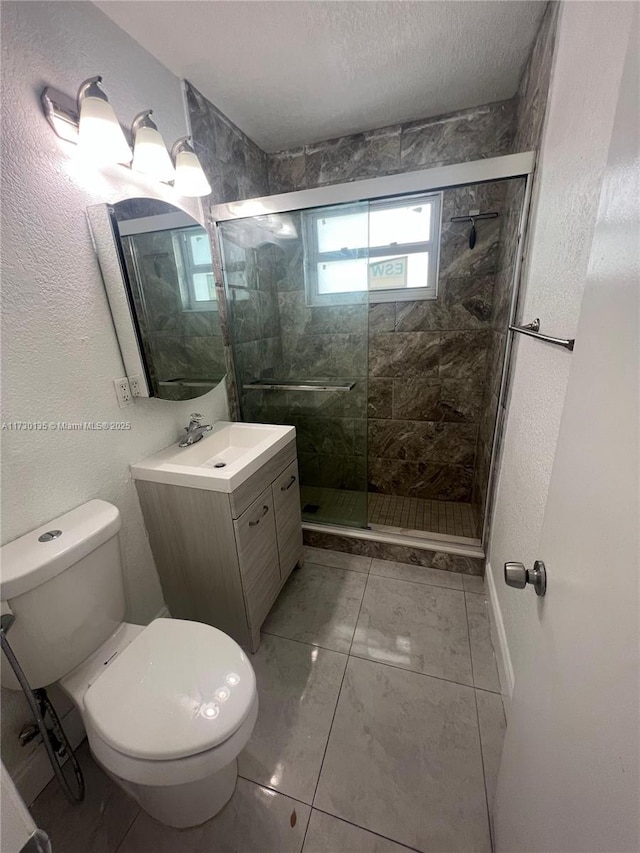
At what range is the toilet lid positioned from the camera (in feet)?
2.68

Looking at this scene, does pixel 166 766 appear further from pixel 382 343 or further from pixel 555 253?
pixel 382 343

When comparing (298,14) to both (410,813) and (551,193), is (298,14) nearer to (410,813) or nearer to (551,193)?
(551,193)

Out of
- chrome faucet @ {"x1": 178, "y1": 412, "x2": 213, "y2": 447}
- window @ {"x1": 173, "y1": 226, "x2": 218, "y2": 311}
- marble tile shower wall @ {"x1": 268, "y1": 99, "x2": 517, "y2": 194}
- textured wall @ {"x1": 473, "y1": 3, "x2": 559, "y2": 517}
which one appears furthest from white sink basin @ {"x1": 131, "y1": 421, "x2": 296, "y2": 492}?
marble tile shower wall @ {"x1": 268, "y1": 99, "x2": 517, "y2": 194}

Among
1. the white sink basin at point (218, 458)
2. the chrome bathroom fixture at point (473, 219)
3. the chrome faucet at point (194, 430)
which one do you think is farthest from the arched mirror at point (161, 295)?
the chrome bathroom fixture at point (473, 219)

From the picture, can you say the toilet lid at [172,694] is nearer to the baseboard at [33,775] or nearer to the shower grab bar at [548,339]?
the baseboard at [33,775]

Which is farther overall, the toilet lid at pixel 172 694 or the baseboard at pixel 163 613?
the baseboard at pixel 163 613

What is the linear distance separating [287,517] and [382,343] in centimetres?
144

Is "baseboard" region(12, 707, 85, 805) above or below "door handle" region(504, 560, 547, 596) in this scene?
below

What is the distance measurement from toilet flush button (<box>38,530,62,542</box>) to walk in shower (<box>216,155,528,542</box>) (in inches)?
50.9

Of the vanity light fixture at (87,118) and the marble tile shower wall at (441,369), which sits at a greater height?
the vanity light fixture at (87,118)

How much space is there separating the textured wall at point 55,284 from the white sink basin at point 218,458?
0.13m

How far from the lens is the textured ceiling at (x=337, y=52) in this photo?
1212mm

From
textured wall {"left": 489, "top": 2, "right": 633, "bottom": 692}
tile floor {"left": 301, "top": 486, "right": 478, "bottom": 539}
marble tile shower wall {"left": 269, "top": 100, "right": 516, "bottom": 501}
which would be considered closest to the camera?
textured wall {"left": 489, "top": 2, "right": 633, "bottom": 692}

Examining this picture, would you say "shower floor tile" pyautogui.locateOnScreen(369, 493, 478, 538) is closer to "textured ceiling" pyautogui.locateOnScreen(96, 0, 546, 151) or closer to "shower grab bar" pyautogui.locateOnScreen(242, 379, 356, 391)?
"shower grab bar" pyautogui.locateOnScreen(242, 379, 356, 391)
